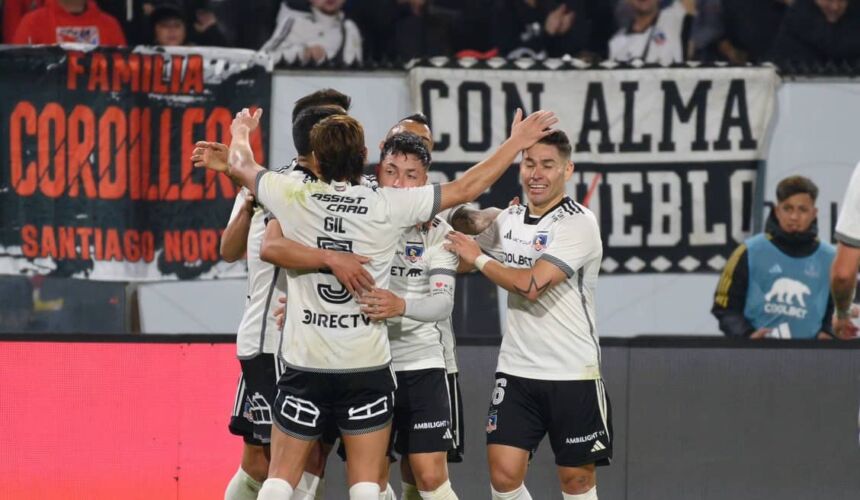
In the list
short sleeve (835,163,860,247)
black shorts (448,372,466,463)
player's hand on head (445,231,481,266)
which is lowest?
black shorts (448,372,466,463)

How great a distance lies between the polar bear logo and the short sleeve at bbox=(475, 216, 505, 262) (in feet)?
7.94

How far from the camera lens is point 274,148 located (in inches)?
331

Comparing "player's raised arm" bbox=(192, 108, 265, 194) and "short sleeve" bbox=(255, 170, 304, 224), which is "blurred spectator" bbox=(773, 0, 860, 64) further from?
"short sleeve" bbox=(255, 170, 304, 224)

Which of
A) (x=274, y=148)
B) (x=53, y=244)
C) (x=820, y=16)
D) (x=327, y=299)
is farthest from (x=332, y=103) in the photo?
(x=820, y=16)

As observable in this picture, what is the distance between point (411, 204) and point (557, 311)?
0.98m

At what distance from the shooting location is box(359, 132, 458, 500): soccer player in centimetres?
598

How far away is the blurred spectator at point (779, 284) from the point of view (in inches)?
320

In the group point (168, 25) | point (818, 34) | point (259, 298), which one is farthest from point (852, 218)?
point (168, 25)

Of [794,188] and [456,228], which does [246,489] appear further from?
[794,188]

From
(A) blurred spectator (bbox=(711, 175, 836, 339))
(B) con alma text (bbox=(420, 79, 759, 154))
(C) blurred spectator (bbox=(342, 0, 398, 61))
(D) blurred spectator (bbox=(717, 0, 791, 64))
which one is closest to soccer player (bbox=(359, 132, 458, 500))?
(B) con alma text (bbox=(420, 79, 759, 154))

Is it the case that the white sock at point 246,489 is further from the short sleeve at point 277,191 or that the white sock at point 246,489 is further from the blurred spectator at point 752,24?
the blurred spectator at point 752,24

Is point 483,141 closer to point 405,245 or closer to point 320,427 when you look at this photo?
point 405,245

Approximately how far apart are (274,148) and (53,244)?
1.38m

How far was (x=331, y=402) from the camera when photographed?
5574 millimetres
